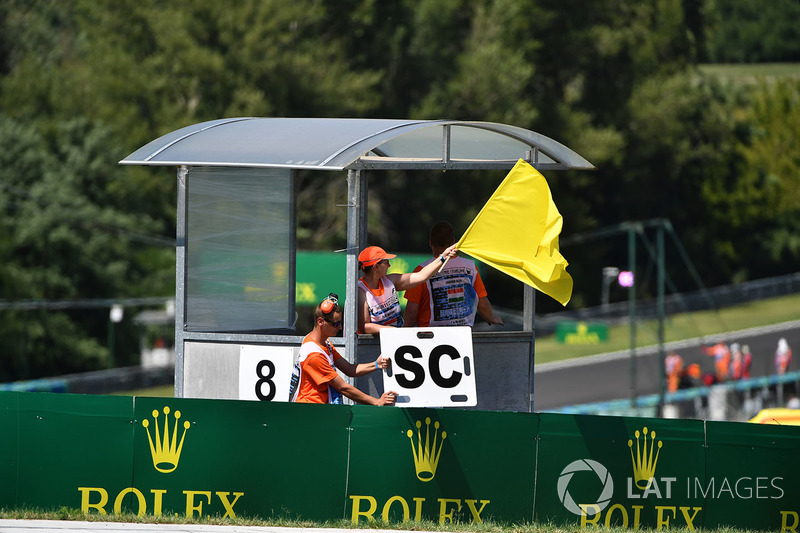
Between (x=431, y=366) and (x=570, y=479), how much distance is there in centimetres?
163

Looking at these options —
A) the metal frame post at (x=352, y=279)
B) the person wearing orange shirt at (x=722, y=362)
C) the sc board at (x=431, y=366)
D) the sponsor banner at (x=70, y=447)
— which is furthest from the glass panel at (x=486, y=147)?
the person wearing orange shirt at (x=722, y=362)

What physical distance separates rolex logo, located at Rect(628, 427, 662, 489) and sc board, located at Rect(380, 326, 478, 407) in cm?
160

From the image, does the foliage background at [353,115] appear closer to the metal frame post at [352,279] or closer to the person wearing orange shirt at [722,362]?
the person wearing orange shirt at [722,362]

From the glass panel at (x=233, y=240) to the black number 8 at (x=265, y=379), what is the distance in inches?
37.8

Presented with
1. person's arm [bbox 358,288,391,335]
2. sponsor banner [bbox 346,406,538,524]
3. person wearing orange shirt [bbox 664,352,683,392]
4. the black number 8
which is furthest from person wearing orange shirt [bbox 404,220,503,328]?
person wearing orange shirt [bbox 664,352,683,392]

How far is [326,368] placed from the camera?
33.7 ft

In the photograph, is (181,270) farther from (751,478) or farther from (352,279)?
(751,478)

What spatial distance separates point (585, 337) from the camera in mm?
54719

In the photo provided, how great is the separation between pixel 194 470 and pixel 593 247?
5982cm

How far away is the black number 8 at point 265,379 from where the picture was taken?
1135cm

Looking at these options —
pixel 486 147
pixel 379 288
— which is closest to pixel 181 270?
pixel 379 288

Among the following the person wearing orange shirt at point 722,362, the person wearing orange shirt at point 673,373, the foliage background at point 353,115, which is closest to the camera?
the person wearing orange shirt at point 673,373

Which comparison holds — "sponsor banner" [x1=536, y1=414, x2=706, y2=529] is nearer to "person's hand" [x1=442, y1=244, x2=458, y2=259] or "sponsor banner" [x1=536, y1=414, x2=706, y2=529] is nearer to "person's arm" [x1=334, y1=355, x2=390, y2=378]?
"person's arm" [x1=334, y1=355, x2=390, y2=378]

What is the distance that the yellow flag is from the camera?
11.0 metres
